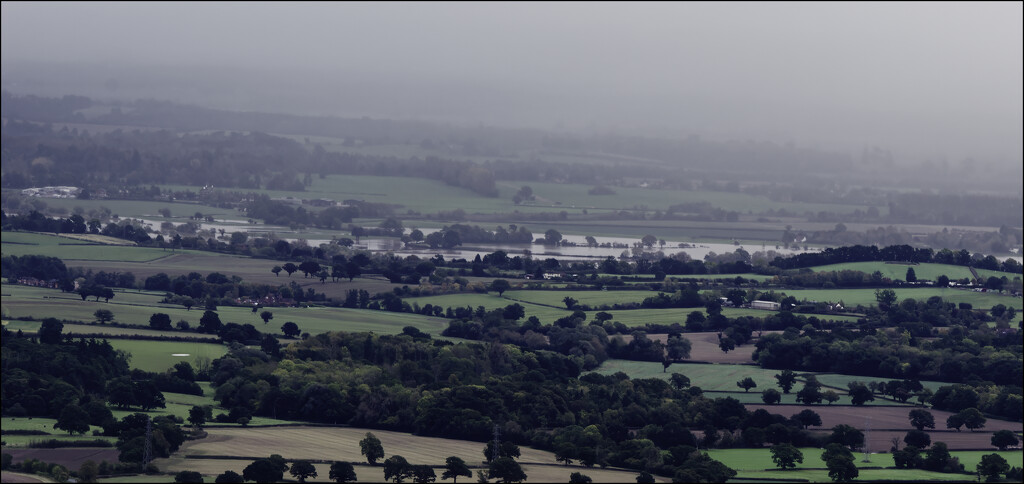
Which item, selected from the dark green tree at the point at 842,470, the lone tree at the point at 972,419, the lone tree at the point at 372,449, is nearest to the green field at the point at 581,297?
the lone tree at the point at 972,419

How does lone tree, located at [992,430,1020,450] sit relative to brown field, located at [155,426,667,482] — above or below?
above

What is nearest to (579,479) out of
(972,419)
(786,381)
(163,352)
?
(972,419)

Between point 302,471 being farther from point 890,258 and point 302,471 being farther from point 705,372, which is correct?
point 890,258

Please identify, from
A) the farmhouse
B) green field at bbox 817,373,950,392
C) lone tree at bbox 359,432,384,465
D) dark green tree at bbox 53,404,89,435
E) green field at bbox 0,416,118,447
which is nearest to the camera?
green field at bbox 0,416,118,447

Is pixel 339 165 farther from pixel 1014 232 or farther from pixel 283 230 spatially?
pixel 1014 232

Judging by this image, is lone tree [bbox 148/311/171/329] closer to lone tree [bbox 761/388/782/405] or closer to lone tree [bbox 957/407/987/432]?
lone tree [bbox 761/388/782/405]

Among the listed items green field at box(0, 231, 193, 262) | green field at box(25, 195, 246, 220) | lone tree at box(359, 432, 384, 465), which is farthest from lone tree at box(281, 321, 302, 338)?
green field at box(25, 195, 246, 220)

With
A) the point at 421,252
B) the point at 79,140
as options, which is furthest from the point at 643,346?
the point at 79,140

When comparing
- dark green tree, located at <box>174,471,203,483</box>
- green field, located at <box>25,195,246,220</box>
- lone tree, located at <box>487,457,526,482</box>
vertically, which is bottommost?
dark green tree, located at <box>174,471,203,483</box>
